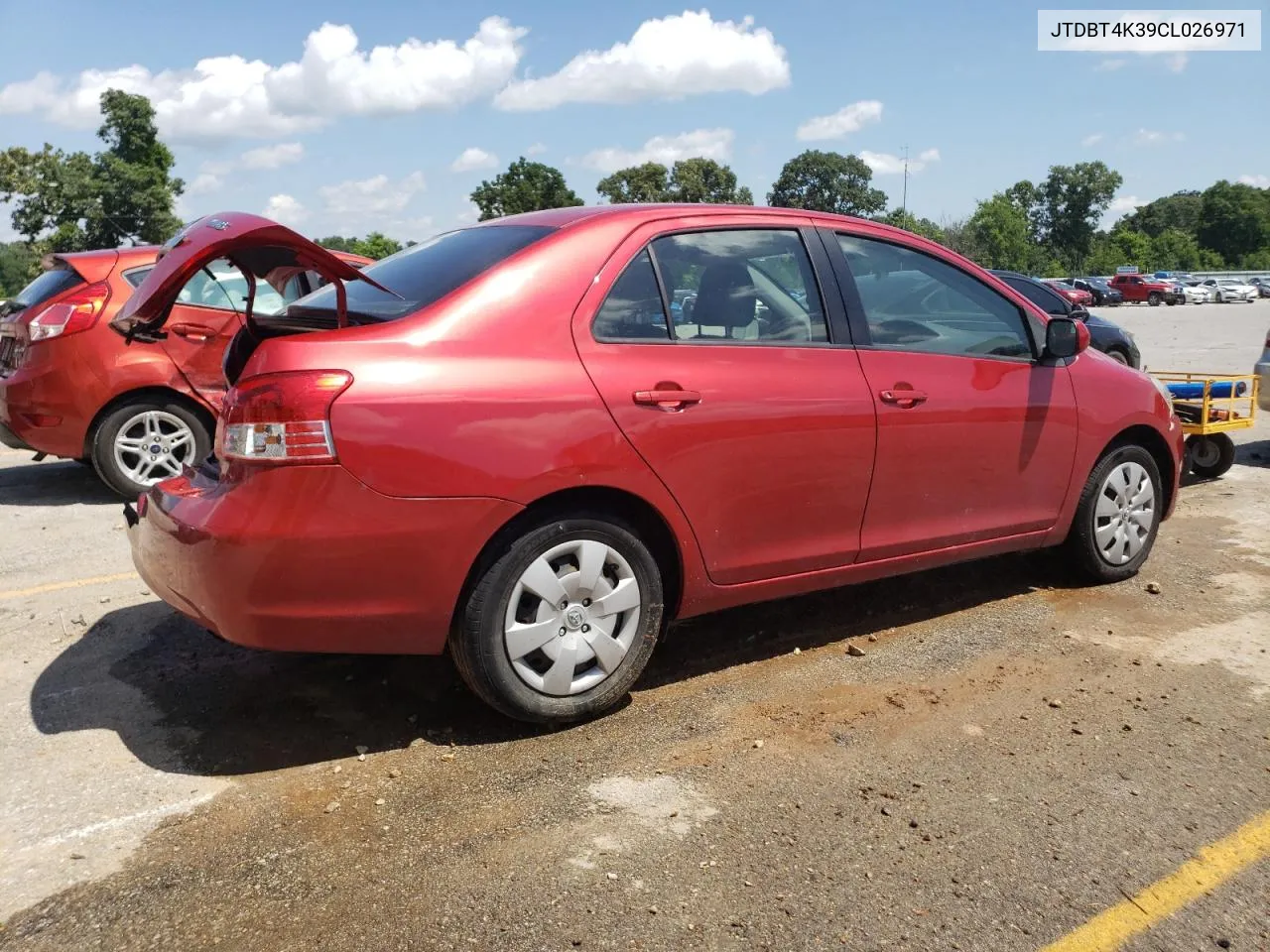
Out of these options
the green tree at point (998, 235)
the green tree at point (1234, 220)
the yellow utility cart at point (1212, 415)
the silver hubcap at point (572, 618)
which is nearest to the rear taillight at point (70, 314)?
the silver hubcap at point (572, 618)

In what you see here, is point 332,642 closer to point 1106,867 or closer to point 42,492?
point 1106,867

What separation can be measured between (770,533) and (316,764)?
1.75 m

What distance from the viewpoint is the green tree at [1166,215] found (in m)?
123

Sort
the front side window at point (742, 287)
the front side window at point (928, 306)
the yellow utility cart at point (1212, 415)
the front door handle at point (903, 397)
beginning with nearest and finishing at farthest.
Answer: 1. the front side window at point (742, 287)
2. the front door handle at point (903, 397)
3. the front side window at point (928, 306)
4. the yellow utility cart at point (1212, 415)

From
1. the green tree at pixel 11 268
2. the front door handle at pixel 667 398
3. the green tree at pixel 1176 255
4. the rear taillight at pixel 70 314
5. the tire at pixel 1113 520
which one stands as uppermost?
the green tree at pixel 11 268

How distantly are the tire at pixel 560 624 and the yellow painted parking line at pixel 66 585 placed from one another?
8.96 ft

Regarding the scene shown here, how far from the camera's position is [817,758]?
134 inches

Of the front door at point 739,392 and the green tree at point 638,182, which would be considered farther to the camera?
the green tree at point 638,182

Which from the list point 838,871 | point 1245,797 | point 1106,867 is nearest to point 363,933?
point 838,871

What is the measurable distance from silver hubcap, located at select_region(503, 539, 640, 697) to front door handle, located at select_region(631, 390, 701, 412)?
50 cm

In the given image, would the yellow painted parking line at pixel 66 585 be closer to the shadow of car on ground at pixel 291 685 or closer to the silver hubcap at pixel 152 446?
the shadow of car on ground at pixel 291 685

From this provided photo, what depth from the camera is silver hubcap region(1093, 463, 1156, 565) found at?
511 centimetres

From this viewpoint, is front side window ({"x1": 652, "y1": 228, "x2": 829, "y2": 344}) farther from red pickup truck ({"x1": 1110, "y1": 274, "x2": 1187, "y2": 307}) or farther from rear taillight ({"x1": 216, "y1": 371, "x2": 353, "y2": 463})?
red pickup truck ({"x1": 1110, "y1": 274, "x2": 1187, "y2": 307})

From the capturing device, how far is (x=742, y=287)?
3.95 m
